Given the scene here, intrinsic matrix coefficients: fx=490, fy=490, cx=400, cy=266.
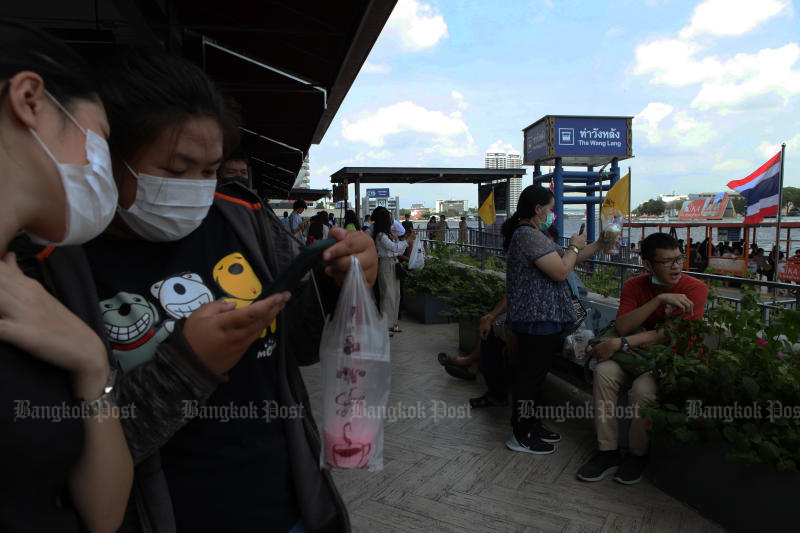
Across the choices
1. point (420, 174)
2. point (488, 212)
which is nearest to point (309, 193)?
point (420, 174)

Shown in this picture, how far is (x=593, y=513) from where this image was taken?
113 inches

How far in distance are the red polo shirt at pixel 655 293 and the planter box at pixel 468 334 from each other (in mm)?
2347

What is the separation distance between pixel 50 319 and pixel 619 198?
7321mm

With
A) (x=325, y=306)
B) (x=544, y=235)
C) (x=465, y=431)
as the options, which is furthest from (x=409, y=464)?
(x=325, y=306)

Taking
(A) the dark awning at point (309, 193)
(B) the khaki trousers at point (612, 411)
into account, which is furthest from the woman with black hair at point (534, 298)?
(A) the dark awning at point (309, 193)

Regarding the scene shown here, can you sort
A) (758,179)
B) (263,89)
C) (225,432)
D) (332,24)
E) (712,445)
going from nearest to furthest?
(225,432)
(712,445)
(332,24)
(263,89)
(758,179)

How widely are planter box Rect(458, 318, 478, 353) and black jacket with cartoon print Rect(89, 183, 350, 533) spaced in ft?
15.2

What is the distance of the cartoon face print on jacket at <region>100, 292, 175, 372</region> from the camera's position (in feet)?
3.14

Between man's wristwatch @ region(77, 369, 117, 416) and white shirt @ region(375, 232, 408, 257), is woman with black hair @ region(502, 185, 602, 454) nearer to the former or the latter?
man's wristwatch @ region(77, 369, 117, 416)

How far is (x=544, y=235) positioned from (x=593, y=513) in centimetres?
174

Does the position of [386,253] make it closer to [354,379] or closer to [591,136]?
[354,379]

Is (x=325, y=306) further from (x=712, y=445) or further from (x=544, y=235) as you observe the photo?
(x=712, y=445)

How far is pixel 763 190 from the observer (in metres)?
9.34

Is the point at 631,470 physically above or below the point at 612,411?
below
